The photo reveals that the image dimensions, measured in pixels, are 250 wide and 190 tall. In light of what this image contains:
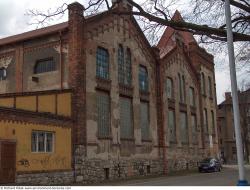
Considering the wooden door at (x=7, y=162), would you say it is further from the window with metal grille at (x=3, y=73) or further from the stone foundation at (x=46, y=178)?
the window with metal grille at (x=3, y=73)

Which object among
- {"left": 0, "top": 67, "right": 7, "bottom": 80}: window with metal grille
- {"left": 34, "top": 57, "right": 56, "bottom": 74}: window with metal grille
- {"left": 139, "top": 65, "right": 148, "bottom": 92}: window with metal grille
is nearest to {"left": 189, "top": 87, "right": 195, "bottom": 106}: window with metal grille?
{"left": 139, "top": 65, "right": 148, "bottom": 92}: window with metal grille

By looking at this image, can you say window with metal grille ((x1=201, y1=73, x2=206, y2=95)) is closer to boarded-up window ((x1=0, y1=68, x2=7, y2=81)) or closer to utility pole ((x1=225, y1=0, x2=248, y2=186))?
boarded-up window ((x1=0, y1=68, x2=7, y2=81))

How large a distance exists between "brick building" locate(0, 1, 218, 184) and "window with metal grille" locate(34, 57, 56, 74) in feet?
0.27

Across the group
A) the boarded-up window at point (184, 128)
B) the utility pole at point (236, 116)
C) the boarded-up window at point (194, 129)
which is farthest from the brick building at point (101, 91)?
the utility pole at point (236, 116)

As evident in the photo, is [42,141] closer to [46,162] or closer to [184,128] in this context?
[46,162]

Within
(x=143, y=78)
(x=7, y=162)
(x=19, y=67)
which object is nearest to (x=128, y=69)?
(x=143, y=78)

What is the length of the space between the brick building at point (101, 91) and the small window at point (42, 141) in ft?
0.89

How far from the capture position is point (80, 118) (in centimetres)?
2944

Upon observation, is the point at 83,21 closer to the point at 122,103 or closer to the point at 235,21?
the point at 122,103

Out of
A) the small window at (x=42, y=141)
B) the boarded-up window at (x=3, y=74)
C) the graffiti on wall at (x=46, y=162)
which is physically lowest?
the graffiti on wall at (x=46, y=162)

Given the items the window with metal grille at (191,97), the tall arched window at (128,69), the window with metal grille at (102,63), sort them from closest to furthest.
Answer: the window with metal grille at (102,63) → the tall arched window at (128,69) → the window with metal grille at (191,97)

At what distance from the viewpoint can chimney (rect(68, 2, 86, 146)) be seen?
2920 centimetres

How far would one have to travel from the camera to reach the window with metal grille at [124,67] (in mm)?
35953

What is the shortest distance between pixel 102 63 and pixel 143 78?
7328 millimetres
